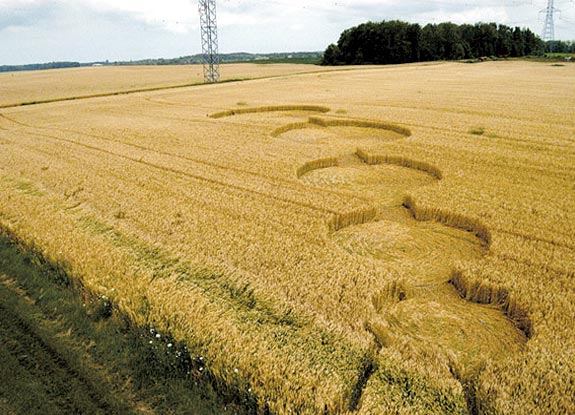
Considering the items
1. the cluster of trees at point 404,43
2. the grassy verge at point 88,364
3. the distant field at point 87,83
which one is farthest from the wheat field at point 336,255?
the cluster of trees at point 404,43

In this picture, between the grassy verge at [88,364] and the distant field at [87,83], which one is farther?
the distant field at [87,83]

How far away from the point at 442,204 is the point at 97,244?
20.0 feet

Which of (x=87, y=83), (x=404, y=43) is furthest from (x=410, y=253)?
(x=404, y=43)

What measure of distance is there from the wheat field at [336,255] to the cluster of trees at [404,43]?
96047 millimetres

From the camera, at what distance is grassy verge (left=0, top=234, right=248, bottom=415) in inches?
128

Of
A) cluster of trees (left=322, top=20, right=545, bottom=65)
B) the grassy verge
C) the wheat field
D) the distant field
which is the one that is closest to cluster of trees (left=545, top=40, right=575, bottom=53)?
cluster of trees (left=322, top=20, right=545, bottom=65)

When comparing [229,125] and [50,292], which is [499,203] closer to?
[50,292]

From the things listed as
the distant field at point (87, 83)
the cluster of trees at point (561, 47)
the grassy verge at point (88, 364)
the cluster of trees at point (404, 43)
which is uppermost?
the cluster of trees at point (561, 47)

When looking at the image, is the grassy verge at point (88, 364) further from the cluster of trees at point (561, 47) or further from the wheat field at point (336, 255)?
the cluster of trees at point (561, 47)

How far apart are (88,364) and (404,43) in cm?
10922

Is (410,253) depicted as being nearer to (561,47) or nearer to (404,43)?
(404,43)

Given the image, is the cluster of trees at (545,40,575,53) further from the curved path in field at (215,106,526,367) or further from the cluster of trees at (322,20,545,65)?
the curved path in field at (215,106,526,367)

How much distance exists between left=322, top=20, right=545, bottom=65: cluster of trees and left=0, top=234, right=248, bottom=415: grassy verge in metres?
103

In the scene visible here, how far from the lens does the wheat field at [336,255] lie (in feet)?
11.0
